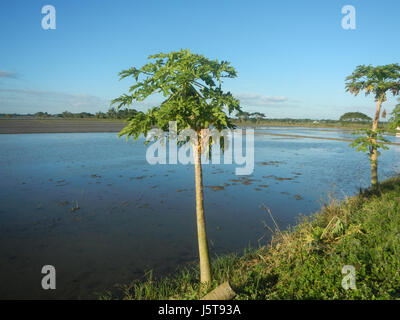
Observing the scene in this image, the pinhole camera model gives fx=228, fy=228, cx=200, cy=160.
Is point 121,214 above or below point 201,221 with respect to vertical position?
below

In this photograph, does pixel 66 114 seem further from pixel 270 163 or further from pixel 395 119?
pixel 395 119

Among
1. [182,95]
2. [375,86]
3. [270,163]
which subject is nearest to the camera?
[182,95]

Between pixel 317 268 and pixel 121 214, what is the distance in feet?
25.7

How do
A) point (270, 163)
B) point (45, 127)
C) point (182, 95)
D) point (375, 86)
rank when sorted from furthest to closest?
point (45, 127), point (270, 163), point (375, 86), point (182, 95)

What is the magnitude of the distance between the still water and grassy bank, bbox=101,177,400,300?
3.79 ft

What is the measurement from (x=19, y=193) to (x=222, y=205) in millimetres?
10478

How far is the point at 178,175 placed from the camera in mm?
17234

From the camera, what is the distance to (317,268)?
4945 millimetres

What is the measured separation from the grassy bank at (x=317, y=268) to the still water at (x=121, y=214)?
115cm

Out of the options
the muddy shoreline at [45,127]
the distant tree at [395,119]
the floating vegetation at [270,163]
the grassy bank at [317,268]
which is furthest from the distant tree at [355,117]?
the grassy bank at [317,268]

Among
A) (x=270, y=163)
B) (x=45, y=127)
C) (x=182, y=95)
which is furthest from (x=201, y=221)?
(x=45, y=127)

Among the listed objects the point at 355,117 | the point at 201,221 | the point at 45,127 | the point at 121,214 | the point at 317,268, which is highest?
the point at 355,117
